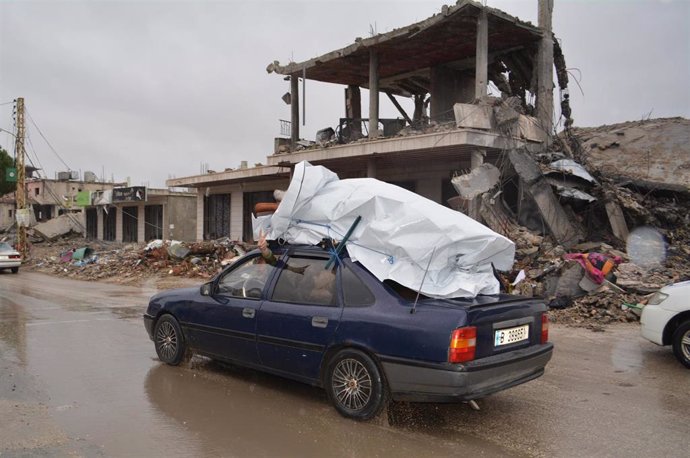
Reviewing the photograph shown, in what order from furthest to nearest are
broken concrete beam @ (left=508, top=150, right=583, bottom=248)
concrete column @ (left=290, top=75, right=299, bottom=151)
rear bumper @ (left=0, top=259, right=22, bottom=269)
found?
rear bumper @ (left=0, top=259, right=22, bottom=269) → concrete column @ (left=290, top=75, right=299, bottom=151) → broken concrete beam @ (left=508, top=150, right=583, bottom=248)

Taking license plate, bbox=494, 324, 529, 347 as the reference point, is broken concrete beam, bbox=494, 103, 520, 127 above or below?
above

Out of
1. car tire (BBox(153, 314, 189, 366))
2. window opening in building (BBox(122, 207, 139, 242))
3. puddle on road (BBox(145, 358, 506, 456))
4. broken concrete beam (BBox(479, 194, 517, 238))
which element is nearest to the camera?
puddle on road (BBox(145, 358, 506, 456))

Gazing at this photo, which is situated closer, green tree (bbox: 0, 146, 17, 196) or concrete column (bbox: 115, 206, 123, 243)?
concrete column (bbox: 115, 206, 123, 243)

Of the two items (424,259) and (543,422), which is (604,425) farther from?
(424,259)

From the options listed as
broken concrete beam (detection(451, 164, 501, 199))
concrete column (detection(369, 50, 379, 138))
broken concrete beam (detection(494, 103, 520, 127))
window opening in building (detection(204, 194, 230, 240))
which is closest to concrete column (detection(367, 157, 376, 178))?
concrete column (detection(369, 50, 379, 138))

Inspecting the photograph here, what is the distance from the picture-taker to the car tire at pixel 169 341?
6270mm

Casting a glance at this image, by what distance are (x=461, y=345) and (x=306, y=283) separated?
1.63m

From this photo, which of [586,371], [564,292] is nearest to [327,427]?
[586,371]

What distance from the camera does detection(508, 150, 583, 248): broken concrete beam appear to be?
1397cm

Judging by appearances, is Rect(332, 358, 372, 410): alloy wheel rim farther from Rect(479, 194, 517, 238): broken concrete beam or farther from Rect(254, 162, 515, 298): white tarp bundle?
Rect(479, 194, 517, 238): broken concrete beam

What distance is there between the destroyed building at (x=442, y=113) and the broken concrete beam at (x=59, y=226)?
19.7m

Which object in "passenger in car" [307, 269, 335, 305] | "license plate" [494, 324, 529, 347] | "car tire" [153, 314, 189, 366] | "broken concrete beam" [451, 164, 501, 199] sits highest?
"broken concrete beam" [451, 164, 501, 199]

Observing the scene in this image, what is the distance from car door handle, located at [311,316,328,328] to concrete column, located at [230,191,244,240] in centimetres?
2089

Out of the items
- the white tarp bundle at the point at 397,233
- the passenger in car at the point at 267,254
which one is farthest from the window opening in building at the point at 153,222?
the white tarp bundle at the point at 397,233
